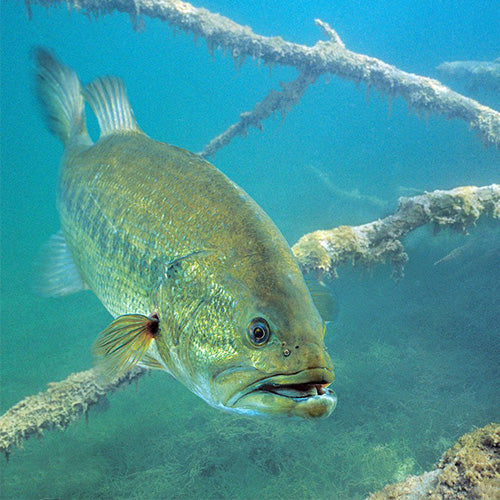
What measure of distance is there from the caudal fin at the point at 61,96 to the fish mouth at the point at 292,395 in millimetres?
2321

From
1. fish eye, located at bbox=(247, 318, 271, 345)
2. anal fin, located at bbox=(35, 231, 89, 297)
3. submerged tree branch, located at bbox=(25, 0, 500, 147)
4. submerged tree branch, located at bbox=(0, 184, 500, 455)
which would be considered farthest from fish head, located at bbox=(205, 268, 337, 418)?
submerged tree branch, located at bbox=(25, 0, 500, 147)

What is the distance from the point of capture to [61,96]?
2627 millimetres

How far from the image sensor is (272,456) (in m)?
3.92

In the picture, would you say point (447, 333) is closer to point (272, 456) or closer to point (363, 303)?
point (363, 303)

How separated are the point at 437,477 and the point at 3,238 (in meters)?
36.0

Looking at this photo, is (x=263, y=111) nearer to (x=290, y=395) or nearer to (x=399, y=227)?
(x=399, y=227)

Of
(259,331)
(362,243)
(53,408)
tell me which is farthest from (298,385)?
(362,243)

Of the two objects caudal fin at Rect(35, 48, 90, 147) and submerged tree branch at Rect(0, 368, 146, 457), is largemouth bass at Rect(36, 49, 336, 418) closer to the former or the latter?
caudal fin at Rect(35, 48, 90, 147)

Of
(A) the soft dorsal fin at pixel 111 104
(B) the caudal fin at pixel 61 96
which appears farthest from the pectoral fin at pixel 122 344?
(B) the caudal fin at pixel 61 96

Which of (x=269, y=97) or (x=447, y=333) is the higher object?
(x=269, y=97)

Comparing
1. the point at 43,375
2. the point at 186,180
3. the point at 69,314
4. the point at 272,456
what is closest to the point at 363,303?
the point at 272,456

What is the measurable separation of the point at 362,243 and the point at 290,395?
319cm

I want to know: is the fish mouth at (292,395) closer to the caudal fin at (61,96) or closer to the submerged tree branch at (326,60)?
the caudal fin at (61,96)

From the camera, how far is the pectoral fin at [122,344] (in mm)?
1292
